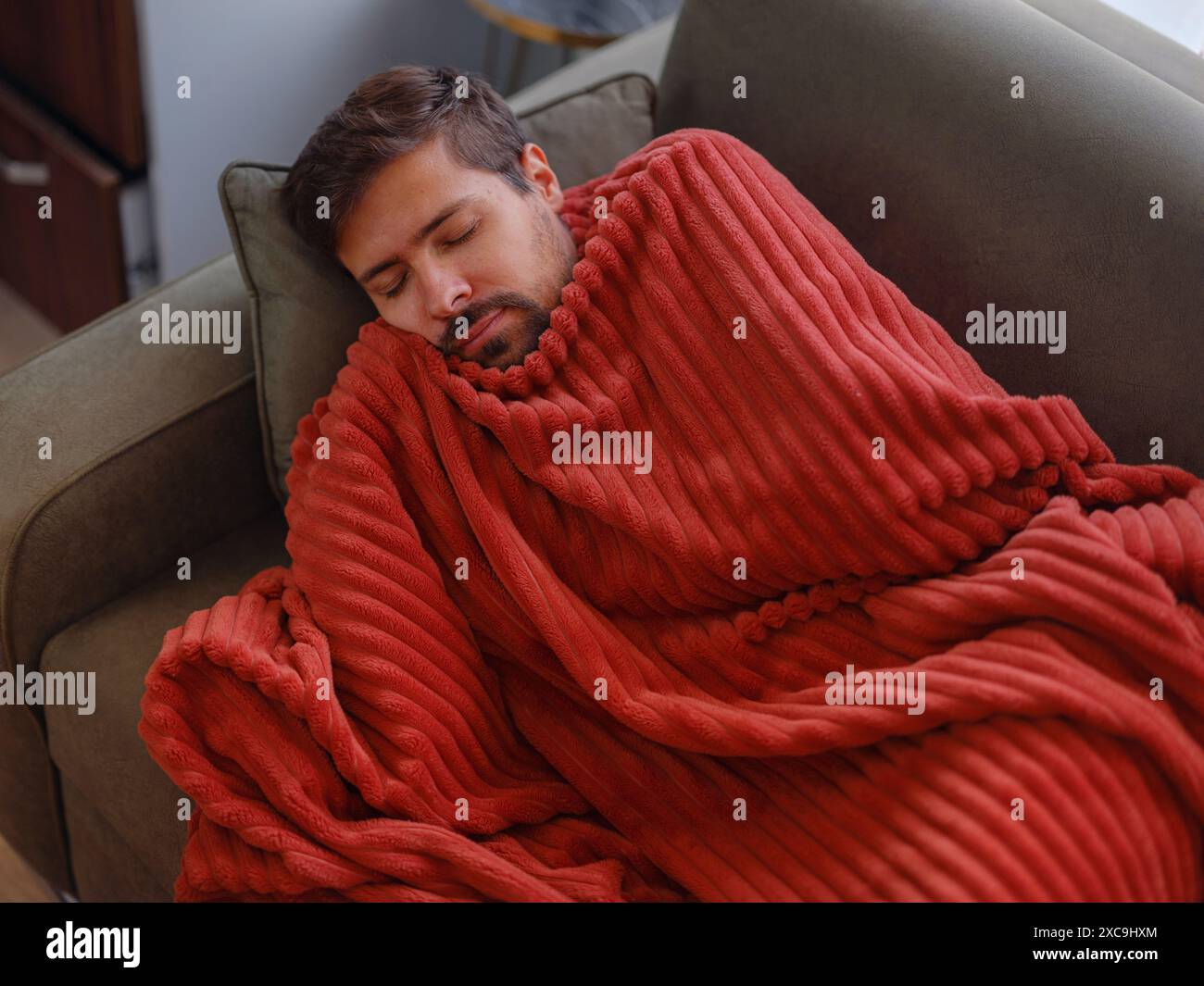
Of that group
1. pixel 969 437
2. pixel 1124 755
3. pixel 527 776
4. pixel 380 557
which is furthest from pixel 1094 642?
pixel 380 557

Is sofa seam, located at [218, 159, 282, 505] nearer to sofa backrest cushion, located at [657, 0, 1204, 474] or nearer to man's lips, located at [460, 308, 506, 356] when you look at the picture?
man's lips, located at [460, 308, 506, 356]

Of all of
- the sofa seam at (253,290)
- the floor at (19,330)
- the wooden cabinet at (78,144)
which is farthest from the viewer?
the floor at (19,330)

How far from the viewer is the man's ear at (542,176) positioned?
4.25ft

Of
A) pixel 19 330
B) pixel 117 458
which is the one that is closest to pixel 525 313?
pixel 117 458

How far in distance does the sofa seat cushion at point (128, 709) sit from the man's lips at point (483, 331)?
1.27 ft

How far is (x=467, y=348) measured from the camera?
3.86 ft

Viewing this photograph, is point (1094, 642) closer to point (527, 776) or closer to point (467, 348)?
point (527, 776)

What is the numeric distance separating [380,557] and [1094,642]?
0.65m

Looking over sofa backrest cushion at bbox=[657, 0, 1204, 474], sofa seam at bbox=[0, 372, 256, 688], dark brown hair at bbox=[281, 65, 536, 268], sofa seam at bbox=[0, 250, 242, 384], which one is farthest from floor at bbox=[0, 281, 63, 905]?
sofa backrest cushion at bbox=[657, 0, 1204, 474]

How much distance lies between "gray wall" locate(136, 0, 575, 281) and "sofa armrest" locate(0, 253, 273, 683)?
0.65 meters

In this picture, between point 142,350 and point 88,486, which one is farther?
point 142,350

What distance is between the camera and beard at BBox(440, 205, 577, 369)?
1.17m

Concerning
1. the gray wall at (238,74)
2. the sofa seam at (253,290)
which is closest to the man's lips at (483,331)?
the sofa seam at (253,290)

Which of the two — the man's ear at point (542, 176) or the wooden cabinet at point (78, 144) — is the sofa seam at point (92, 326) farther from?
the wooden cabinet at point (78, 144)
